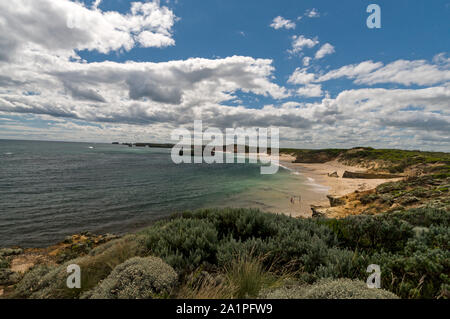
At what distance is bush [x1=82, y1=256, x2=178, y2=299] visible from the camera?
3244 mm

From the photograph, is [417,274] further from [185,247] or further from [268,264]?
[185,247]

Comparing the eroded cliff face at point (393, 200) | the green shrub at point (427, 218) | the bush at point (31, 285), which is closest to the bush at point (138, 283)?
the bush at point (31, 285)

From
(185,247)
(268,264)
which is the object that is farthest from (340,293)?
(185,247)

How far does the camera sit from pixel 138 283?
342cm

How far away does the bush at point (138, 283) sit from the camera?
3244 millimetres

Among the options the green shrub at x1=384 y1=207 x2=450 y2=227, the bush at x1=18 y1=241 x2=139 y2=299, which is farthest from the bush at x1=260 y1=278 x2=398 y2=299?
the green shrub at x1=384 y1=207 x2=450 y2=227

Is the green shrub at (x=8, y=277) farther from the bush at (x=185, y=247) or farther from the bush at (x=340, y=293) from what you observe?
the bush at (x=340, y=293)

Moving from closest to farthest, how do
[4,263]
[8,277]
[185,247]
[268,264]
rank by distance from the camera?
[268,264], [185,247], [8,277], [4,263]

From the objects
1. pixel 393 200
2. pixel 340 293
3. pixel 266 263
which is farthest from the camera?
pixel 393 200

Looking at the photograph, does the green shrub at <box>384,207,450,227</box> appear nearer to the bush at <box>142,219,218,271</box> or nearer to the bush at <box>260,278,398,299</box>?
the bush at <box>260,278,398,299</box>

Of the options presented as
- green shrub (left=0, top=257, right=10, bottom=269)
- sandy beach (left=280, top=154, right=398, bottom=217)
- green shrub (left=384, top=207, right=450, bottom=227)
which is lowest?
sandy beach (left=280, top=154, right=398, bottom=217)
